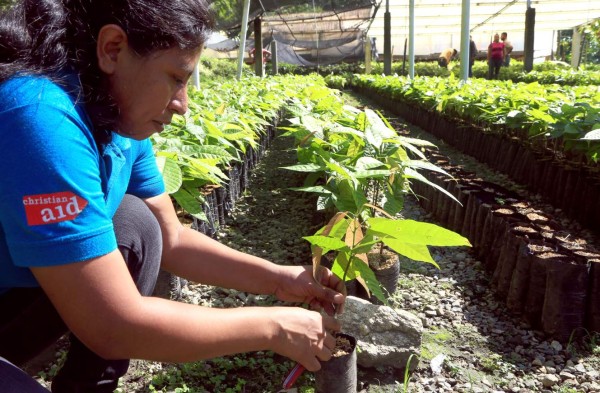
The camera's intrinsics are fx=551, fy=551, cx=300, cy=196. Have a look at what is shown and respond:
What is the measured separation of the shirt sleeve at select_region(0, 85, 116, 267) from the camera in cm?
95

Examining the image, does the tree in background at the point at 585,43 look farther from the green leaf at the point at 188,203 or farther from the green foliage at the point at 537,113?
the green leaf at the point at 188,203

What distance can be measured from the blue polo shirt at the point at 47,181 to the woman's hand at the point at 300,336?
0.39 meters

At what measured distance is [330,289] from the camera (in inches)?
58.8

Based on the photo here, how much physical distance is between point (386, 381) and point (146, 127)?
1.35 m

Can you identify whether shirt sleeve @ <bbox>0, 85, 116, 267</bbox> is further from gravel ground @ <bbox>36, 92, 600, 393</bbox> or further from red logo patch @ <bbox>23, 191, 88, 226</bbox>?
gravel ground @ <bbox>36, 92, 600, 393</bbox>

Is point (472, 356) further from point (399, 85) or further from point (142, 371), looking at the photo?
point (399, 85)

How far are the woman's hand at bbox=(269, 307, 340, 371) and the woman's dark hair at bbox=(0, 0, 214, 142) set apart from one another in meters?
0.55

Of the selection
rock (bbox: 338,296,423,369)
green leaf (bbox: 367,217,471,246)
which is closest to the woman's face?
green leaf (bbox: 367,217,471,246)

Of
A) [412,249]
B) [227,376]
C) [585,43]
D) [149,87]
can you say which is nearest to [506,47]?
[585,43]

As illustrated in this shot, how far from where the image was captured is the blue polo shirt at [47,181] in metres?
0.95

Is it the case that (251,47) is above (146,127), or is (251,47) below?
above

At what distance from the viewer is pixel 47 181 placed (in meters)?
0.95

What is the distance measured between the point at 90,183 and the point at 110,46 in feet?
0.88

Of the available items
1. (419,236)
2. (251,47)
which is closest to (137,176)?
(419,236)
